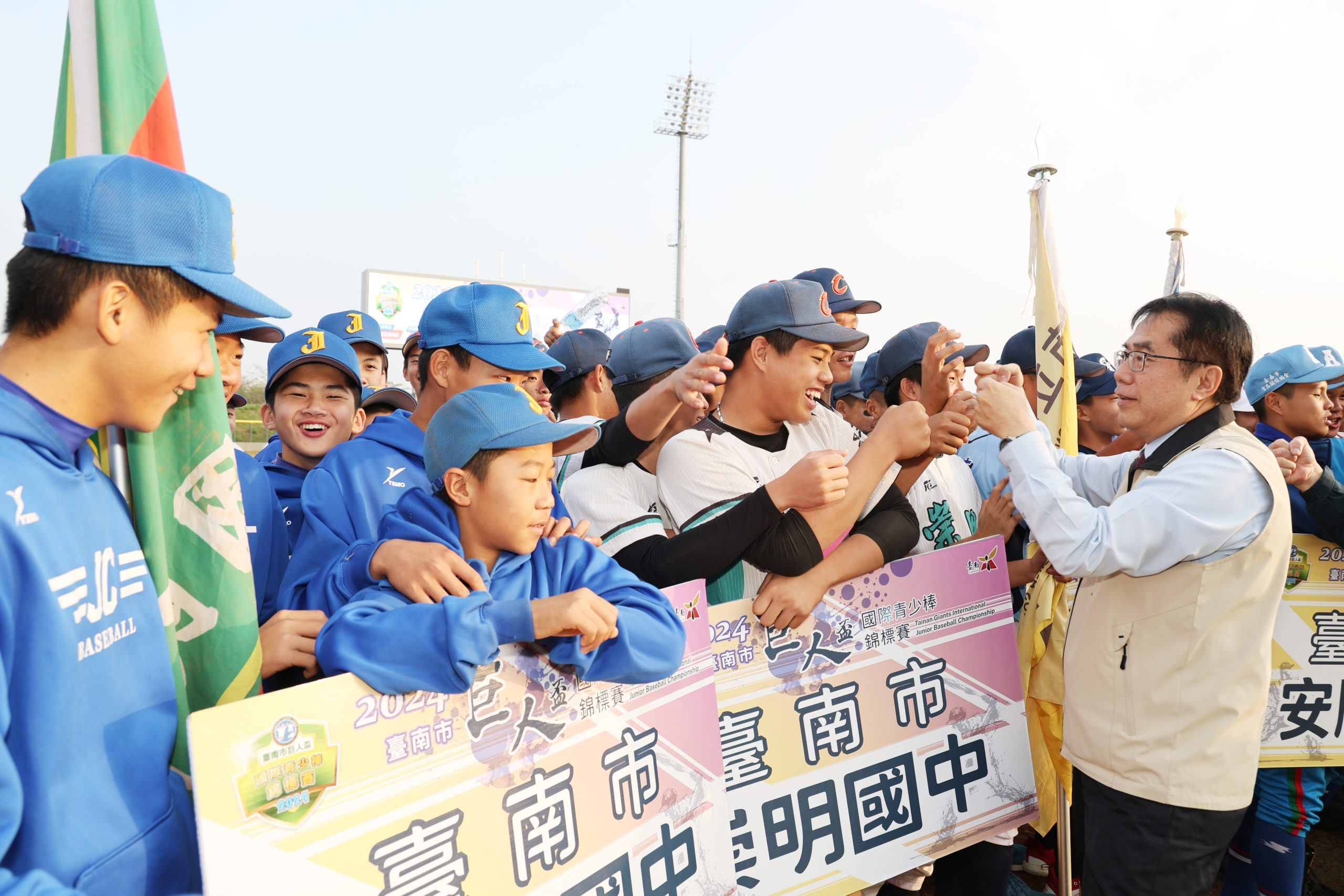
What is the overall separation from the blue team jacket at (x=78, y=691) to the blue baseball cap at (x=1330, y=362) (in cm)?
471

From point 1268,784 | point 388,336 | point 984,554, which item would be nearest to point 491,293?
point 984,554

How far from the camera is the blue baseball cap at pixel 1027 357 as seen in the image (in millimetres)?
4660

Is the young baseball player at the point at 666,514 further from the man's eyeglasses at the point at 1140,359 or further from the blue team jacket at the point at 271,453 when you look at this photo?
the blue team jacket at the point at 271,453

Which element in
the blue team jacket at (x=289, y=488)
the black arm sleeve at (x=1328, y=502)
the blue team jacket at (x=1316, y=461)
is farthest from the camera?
the blue team jacket at (x=1316, y=461)

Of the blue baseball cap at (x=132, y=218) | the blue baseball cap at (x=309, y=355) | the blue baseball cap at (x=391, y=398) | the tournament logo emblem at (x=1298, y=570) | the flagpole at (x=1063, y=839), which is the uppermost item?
the blue baseball cap at (x=132, y=218)

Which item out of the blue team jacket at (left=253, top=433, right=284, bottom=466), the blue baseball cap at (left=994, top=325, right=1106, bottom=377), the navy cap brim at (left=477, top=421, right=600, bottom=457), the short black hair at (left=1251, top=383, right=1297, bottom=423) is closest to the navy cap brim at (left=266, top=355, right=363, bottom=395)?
the blue team jacket at (left=253, top=433, right=284, bottom=466)

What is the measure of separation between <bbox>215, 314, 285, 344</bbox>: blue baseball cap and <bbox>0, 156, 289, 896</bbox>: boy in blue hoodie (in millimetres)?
1124

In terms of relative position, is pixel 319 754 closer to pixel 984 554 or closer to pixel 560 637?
pixel 560 637

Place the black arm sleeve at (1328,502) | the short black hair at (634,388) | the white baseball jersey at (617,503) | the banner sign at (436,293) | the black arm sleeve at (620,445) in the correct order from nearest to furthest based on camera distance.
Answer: the white baseball jersey at (617,503) < the black arm sleeve at (620,445) < the black arm sleeve at (1328,502) < the short black hair at (634,388) < the banner sign at (436,293)

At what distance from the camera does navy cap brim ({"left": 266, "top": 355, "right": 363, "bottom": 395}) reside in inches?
132

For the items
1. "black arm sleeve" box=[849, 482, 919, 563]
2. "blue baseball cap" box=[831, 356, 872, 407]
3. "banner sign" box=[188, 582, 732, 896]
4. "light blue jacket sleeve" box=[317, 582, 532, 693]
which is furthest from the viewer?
"blue baseball cap" box=[831, 356, 872, 407]

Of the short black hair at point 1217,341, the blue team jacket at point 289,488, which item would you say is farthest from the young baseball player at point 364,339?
the short black hair at point 1217,341

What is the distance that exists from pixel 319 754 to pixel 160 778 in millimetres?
257

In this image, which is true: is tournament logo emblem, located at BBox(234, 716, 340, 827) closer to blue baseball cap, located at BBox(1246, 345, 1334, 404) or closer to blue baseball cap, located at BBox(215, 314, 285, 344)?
blue baseball cap, located at BBox(215, 314, 285, 344)
